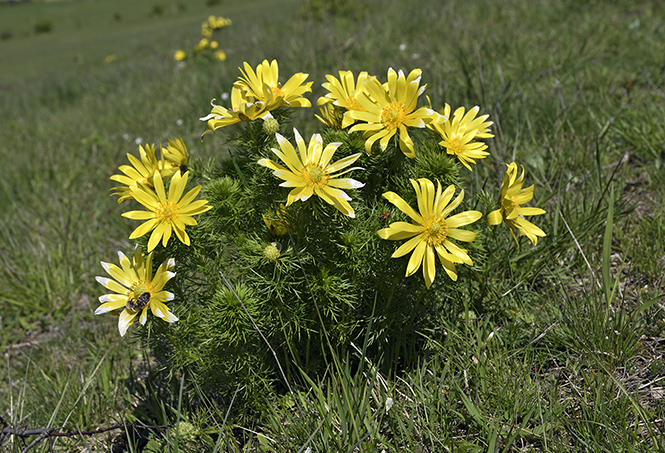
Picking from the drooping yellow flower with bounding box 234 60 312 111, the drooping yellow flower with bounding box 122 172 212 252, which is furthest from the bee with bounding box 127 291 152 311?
the drooping yellow flower with bounding box 234 60 312 111

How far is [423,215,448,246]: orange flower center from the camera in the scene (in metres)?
1.18

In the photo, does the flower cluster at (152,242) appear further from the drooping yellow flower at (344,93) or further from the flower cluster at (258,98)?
the drooping yellow flower at (344,93)

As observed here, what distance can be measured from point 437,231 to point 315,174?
38 centimetres

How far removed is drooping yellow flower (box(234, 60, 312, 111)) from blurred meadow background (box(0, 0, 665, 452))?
0.71m

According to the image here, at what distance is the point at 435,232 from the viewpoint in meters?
1.18

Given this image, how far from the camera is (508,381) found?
1.38 m

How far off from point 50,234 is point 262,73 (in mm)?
2710

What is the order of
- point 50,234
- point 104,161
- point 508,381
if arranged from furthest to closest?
point 104,161 → point 50,234 → point 508,381

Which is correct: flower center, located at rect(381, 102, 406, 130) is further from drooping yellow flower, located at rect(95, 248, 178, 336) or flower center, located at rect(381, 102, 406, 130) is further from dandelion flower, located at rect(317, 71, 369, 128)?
drooping yellow flower, located at rect(95, 248, 178, 336)

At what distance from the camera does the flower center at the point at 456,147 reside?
4.38 ft

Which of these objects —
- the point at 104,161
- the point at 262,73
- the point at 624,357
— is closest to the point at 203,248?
the point at 262,73

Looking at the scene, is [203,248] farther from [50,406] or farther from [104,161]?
[104,161]

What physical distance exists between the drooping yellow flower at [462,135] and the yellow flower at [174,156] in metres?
0.86

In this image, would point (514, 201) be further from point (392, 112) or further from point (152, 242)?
point (152, 242)
